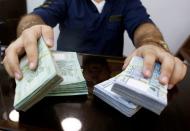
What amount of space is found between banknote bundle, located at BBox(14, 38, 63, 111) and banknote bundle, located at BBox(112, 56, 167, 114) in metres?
0.12

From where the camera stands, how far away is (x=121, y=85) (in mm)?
475

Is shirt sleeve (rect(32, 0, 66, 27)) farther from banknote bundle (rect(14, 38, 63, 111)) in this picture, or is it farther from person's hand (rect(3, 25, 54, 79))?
banknote bundle (rect(14, 38, 63, 111))

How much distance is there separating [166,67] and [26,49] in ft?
1.08

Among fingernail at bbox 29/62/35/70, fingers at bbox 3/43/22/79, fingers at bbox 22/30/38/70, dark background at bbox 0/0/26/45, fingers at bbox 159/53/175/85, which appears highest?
fingers at bbox 22/30/38/70

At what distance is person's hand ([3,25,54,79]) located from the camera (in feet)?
1.77

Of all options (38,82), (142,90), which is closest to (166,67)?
(142,90)

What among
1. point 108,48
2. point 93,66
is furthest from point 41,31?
point 108,48

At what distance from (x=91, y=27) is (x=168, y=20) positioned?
2.81ft

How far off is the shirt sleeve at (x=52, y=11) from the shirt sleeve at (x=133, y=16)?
0.28 meters

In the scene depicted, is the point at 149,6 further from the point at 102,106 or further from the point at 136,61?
the point at 102,106

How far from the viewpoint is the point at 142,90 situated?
0.47 m

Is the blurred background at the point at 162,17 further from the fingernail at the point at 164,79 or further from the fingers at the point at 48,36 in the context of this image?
the fingernail at the point at 164,79

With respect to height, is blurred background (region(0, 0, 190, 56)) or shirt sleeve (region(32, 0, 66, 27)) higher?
shirt sleeve (region(32, 0, 66, 27))

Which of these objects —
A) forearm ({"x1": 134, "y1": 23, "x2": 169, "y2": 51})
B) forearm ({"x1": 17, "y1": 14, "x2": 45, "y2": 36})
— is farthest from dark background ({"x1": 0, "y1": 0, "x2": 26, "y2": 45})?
forearm ({"x1": 134, "y1": 23, "x2": 169, "y2": 51})
